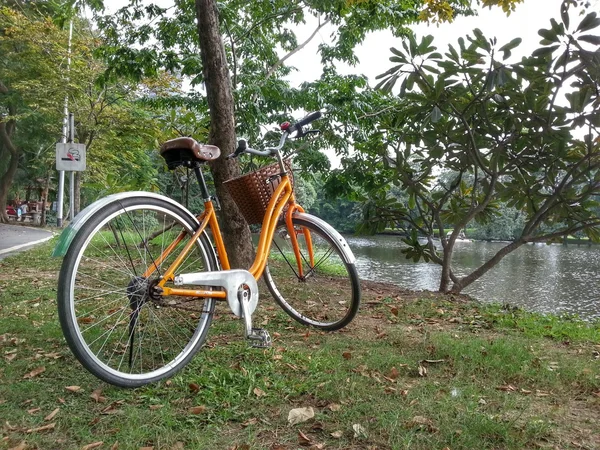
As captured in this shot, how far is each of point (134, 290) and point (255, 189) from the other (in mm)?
853

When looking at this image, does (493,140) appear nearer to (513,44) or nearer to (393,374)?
(513,44)

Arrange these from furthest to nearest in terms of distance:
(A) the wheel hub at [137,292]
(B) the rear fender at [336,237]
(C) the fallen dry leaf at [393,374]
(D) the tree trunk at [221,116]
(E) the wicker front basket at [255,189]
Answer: (D) the tree trunk at [221,116], (B) the rear fender at [336,237], (E) the wicker front basket at [255,189], (C) the fallen dry leaf at [393,374], (A) the wheel hub at [137,292]

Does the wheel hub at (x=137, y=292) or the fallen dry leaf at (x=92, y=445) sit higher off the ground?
the wheel hub at (x=137, y=292)

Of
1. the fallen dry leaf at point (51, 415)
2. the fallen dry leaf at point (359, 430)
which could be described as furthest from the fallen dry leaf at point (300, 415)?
the fallen dry leaf at point (51, 415)

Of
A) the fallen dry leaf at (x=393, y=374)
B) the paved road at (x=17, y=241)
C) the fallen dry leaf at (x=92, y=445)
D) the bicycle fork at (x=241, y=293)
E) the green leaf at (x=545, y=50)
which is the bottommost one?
the fallen dry leaf at (x=92, y=445)

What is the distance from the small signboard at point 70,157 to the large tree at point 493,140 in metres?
7.52

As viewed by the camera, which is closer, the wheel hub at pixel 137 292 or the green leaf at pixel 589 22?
the wheel hub at pixel 137 292

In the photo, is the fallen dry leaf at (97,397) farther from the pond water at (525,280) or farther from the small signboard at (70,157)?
the small signboard at (70,157)

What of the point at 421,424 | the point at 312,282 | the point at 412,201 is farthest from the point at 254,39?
the point at 421,424

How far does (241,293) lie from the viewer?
91.9 inches

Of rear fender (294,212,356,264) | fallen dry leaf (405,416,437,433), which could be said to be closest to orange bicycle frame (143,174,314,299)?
rear fender (294,212,356,264)

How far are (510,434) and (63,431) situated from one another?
1.54 meters

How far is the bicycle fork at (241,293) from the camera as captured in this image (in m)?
2.26

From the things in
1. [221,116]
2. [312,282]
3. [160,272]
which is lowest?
[312,282]
